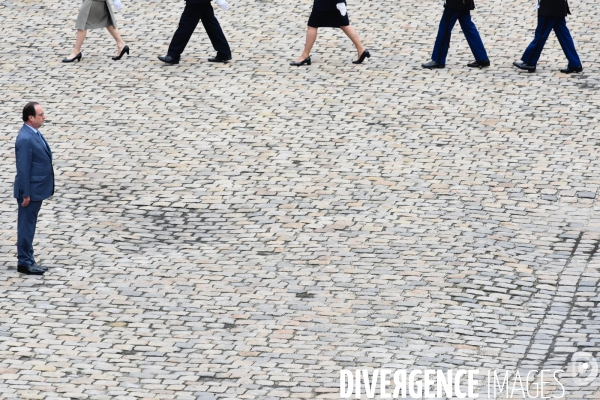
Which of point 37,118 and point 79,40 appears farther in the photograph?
point 79,40

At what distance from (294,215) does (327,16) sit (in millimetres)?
4771

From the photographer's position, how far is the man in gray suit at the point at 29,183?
10.7m

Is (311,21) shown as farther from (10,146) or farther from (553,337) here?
(553,337)

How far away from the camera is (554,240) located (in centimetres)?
1144

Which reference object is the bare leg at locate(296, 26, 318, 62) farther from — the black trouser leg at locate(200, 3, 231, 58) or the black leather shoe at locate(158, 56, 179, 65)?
the black leather shoe at locate(158, 56, 179, 65)

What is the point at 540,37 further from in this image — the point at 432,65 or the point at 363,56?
the point at 363,56

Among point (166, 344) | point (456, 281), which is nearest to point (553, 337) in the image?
point (456, 281)

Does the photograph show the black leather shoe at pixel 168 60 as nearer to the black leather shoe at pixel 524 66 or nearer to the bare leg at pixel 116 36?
the bare leg at pixel 116 36

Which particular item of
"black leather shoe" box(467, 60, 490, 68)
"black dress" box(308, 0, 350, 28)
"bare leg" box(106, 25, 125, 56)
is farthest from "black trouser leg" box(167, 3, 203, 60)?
"black leather shoe" box(467, 60, 490, 68)

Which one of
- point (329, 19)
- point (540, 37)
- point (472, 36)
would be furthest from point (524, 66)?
point (329, 19)

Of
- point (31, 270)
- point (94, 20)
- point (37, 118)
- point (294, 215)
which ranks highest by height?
point (94, 20)

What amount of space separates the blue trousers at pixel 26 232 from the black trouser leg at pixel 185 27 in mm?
5767

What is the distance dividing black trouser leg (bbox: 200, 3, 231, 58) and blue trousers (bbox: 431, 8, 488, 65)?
2.73 metres

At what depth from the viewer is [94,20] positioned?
1633 cm
